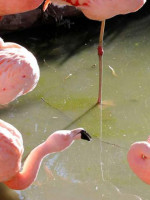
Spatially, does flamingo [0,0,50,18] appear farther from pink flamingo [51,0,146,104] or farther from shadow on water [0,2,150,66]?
shadow on water [0,2,150,66]

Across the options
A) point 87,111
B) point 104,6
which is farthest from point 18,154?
point 104,6

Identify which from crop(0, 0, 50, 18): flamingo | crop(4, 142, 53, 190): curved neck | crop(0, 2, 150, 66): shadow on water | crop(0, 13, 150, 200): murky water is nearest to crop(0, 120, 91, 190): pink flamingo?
crop(4, 142, 53, 190): curved neck

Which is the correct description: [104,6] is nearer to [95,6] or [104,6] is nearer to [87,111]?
[95,6]

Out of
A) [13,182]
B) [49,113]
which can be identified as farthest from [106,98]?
[13,182]


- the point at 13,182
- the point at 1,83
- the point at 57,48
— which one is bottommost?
A: the point at 57,48

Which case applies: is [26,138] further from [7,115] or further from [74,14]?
[74,14]
